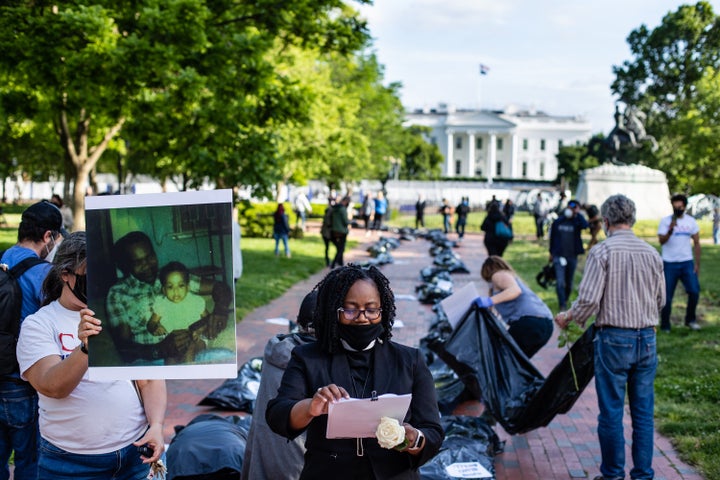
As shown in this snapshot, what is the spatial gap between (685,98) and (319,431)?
2394 inches

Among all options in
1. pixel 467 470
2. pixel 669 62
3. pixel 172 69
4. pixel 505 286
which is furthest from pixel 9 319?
pixel 669 62

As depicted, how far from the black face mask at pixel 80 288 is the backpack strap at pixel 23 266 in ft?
3.00

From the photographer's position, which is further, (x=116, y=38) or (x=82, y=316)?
→ (x=116, y=38)

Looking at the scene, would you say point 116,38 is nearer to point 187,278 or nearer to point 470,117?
point 187,278

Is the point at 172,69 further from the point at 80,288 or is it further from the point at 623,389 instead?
the point at 80,288

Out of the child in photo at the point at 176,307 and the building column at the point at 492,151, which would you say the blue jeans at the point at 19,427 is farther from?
the building column at the point at 492,151

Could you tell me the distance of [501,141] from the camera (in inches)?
5010

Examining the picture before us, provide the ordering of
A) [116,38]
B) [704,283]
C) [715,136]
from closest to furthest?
[116,38], [704,283], [715,136]

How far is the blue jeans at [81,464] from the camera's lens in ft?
9.54

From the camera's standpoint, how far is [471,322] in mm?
6227

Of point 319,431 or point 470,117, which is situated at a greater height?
point 470,117

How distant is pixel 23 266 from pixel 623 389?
11.6 ft

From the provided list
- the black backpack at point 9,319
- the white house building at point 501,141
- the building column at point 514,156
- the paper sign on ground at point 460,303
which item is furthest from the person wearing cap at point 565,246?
the building column at point 514,156

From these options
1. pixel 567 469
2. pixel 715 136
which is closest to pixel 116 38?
pixel 567 469
